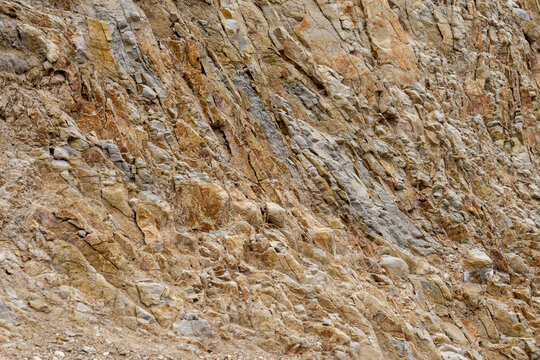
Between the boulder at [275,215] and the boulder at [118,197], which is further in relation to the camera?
the boulder at [275,215]

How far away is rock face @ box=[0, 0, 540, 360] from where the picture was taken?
30.5 ft

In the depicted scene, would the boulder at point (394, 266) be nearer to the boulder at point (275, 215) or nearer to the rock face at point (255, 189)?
the rock face at point (255, 189)

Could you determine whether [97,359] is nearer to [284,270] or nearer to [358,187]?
[284,270]

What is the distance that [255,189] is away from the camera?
1323 cm

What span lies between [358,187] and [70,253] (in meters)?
8.89

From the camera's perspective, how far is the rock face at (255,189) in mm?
9305

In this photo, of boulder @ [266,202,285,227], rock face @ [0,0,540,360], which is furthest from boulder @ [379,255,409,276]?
boulder @ [266,202,285,227]

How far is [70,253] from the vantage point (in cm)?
905

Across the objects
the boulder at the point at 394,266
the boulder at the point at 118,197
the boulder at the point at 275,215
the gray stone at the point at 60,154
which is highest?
the gray stone at the point at 60,154

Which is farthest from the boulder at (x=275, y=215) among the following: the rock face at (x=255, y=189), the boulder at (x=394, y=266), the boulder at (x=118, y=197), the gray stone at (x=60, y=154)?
the gray stone at (x=60, y=154)

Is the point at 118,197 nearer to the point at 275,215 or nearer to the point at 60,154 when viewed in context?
the point at 60,154

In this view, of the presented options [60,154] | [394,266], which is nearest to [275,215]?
[394,266]

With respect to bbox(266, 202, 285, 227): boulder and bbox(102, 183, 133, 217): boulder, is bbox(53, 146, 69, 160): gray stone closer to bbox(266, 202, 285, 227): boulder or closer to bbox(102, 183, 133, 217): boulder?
bbox(102, 183, 133, 217): boulder

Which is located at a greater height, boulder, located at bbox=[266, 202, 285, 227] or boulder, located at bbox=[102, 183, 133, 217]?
boulder, located at bbox=[102, 183, 133, 217]
